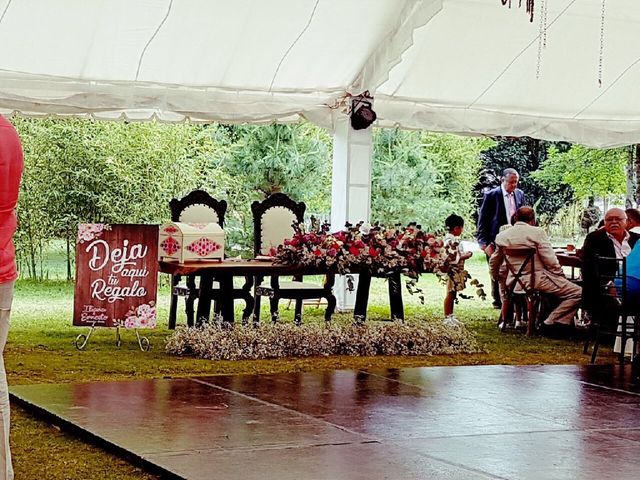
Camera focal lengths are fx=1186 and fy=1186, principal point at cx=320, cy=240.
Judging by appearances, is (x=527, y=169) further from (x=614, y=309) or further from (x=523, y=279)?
(x=614, y=309)

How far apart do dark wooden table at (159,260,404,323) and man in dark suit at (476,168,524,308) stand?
3276mm

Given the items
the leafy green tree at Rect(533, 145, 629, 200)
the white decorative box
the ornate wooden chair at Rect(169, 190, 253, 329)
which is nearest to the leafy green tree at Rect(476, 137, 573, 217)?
the leafy green tree at Rect(533, 145, 629, 200)

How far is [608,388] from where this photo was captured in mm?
7832

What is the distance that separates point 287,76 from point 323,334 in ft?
11.8

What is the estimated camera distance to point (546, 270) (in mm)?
11312

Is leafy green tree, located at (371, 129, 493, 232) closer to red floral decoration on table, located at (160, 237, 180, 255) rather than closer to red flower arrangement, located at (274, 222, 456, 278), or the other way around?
red flower arrangement, located at (274, 222, 456, 278)

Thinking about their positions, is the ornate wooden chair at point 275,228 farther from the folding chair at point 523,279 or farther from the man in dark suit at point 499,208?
the man in dark suit at point 499,208

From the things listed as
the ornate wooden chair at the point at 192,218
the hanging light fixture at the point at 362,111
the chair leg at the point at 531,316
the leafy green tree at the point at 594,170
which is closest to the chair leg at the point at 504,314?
the chair leg at the point at 531,316

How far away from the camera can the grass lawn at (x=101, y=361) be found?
5461 millimetres

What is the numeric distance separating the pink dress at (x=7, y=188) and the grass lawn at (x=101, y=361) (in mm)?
1252

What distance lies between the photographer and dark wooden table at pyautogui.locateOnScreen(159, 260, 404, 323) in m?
9.18

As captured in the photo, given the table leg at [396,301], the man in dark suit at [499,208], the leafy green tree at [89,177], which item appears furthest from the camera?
the leafy green tree at [89,177]

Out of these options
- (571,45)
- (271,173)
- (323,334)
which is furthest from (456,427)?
(271,173)

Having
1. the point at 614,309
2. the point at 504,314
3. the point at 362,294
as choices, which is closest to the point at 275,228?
the point at 362,294
